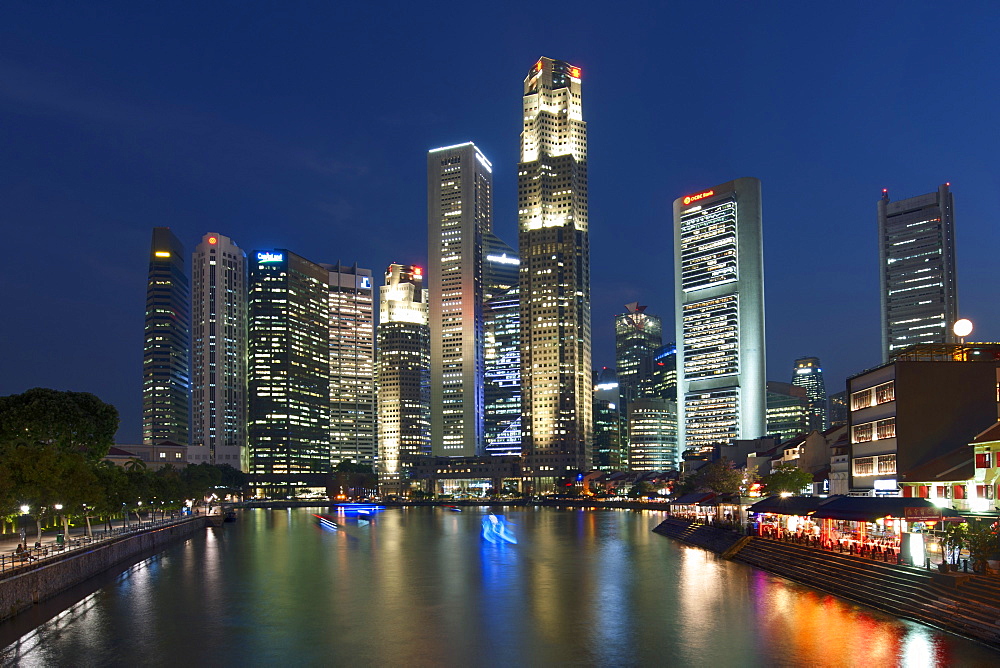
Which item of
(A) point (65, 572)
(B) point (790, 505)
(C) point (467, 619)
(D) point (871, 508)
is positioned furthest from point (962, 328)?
(A) point (65, 572)

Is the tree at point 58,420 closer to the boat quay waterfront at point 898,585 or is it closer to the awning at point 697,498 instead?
the awning at point 697,498

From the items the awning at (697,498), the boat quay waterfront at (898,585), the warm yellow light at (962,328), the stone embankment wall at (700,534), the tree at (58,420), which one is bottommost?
the stone embankment wall at (700,534)

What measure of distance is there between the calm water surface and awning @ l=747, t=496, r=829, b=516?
5.47 m

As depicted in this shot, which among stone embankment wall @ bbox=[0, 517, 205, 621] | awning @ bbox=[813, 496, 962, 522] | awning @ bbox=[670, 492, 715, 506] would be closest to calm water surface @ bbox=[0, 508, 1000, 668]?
stone embankment wall @ bbox=[0, 517, 205, 621]

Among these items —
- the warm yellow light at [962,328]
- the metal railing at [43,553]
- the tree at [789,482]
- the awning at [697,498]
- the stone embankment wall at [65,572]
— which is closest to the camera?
the stone embankment wall at [65,572]

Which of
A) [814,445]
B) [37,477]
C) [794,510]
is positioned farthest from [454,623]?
[814,445]

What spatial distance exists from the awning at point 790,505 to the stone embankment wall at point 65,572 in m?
52.6

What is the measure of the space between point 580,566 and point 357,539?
49.0 m

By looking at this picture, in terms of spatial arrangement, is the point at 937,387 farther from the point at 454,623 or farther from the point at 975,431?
the point at 454,623

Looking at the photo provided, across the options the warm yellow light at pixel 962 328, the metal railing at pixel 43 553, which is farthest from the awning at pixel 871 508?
the metal railing at pixel 43 553

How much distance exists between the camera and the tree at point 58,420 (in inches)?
3558

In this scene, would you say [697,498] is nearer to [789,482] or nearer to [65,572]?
[789,482]

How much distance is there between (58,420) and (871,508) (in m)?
81.0

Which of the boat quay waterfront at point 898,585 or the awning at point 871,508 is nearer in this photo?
the boat quay waterfront at point 898,585
